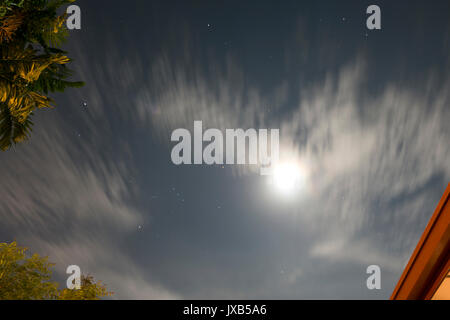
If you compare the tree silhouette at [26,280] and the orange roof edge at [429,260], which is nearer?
the orange roof edge at [429,260]

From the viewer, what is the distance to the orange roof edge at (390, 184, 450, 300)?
3.61 m

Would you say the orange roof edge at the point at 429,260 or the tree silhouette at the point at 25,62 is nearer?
the orange roof edge at the point at 429,260

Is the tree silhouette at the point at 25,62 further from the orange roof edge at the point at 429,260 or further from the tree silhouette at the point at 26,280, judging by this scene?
the orange roof edge at the point at 429,260

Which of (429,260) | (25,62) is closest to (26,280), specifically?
(25,62)

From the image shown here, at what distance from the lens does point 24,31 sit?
6.84 m

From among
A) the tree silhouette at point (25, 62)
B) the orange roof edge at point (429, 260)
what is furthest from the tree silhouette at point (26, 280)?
the orange roof edge at point (429, 260)

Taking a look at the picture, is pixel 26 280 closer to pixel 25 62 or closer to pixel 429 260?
pixel 25 62

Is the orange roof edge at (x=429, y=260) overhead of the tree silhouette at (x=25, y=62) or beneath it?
beneath

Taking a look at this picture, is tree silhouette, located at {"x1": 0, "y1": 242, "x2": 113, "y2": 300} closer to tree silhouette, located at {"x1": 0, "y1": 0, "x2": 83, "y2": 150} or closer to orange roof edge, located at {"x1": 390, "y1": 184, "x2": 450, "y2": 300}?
tree silhouette, located at {"x1": 0, "y1": 0, "x2": 83, "y2": 150}

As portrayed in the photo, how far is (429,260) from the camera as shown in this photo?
4.02m

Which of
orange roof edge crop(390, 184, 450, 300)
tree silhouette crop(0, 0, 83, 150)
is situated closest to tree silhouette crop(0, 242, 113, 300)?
tree silhouette crop(0, 0, 83, 150)

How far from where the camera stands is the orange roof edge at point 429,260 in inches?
142
